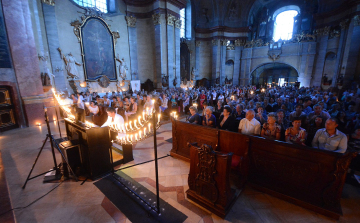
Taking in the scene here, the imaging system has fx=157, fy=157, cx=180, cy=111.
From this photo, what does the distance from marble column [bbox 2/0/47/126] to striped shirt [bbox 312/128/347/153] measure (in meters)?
10.3

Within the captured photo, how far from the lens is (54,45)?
32.5 ft

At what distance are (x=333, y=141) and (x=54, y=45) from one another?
44.8ft

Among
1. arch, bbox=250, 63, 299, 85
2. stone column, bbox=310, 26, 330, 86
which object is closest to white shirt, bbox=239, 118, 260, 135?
stone column, bbox=310, 26, 330, 86

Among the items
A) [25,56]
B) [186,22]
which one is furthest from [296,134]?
[186,22]

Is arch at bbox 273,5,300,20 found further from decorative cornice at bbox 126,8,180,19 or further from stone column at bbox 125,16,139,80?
stone column at bbox 125,16,139,80

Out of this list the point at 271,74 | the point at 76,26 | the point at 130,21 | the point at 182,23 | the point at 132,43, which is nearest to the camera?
the point at 76,26

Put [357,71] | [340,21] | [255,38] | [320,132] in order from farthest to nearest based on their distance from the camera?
[255,38] → [340,21] → [357,71] → [320,132]

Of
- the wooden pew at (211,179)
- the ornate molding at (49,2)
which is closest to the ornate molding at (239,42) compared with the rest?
the ornate molding at (49,2)

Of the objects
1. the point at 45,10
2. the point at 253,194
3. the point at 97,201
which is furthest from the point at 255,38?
the point at 97,201

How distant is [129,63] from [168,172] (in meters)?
13.6

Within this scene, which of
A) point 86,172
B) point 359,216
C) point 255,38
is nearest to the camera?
point 359,216

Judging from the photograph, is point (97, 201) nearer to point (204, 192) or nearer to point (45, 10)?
point (204, 192)

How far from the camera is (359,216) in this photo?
2480 millimetres

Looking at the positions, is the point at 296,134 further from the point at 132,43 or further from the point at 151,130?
the point at 132,43
